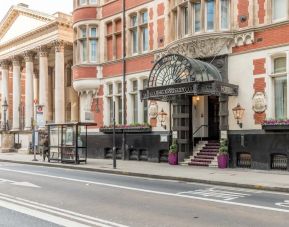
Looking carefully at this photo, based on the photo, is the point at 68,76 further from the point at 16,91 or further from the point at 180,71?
the point at 180,71

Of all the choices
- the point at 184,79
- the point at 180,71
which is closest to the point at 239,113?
the point at 184,79

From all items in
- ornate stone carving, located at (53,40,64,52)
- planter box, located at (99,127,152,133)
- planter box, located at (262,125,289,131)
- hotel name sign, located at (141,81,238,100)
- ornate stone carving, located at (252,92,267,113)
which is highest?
ornate stone carving, located at (53,40,64,52)

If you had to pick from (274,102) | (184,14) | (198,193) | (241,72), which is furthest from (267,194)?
(184,14)

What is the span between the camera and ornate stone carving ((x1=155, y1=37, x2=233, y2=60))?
21.1 meters

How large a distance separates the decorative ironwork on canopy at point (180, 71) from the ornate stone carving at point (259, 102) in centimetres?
197

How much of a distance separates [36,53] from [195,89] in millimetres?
25162

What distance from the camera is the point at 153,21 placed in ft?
85.3

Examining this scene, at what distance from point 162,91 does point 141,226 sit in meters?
13.1

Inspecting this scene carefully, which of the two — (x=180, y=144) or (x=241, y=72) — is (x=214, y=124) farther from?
(x=241, y=72)

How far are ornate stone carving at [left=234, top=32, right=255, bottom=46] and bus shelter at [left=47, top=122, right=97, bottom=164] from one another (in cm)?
950

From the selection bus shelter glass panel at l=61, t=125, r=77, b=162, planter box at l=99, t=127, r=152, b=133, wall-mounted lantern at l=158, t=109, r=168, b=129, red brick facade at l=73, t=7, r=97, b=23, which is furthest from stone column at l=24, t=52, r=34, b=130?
wall-mounted lantern at l=158, t=109, r=168, b=129

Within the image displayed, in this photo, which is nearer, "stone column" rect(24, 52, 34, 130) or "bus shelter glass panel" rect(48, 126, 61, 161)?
"bus shelter glass panel" rect(48, 126, 61, 161)

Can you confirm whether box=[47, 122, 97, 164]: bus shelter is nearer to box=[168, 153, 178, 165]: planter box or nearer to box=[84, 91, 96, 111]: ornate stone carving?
box=[84, 91, 96, 111]: ornate stone carving

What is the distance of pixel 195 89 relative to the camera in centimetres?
1941
